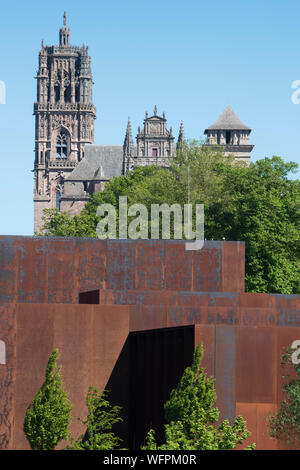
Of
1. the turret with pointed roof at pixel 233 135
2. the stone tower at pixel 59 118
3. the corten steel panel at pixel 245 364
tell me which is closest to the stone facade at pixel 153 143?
the turret with pointed roof at pixel 233 135

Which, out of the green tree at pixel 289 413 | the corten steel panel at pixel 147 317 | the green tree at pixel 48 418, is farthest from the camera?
the corten steel panel at pixel 147 317

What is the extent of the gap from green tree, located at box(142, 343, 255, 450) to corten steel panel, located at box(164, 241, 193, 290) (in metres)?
14.4

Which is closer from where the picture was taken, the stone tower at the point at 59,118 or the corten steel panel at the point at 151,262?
the corten steel panel at the point at 151,262

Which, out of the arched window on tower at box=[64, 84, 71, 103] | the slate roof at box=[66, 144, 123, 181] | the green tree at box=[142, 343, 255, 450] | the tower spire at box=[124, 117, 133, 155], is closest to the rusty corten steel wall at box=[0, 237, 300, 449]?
the green tree at box=[142, 343, 255, 450]

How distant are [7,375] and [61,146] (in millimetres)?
132102

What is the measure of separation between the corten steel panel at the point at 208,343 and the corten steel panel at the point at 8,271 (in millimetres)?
14861

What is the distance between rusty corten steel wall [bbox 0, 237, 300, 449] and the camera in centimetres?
3297

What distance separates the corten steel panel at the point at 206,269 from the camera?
47438 mm

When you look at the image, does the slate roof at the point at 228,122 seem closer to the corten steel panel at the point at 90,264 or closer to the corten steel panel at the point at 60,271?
the corten steel panel at the point at 90,264

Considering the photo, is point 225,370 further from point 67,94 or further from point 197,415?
point 67,94

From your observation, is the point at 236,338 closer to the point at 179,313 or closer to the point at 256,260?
the point at 179,313

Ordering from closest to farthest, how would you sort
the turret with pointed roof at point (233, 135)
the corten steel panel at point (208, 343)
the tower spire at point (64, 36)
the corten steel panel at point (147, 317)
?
1. the corten steel panel at point (208, 343)
2. the corten steel panel at point (147, 317)
3. the turret with pointed roof at point (233, 135)
4. the tower spire at point (64, 36)

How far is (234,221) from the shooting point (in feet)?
226

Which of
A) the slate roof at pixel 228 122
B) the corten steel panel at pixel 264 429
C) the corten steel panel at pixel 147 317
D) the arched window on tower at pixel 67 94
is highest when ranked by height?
the arched window on tower at pixel 67 94
